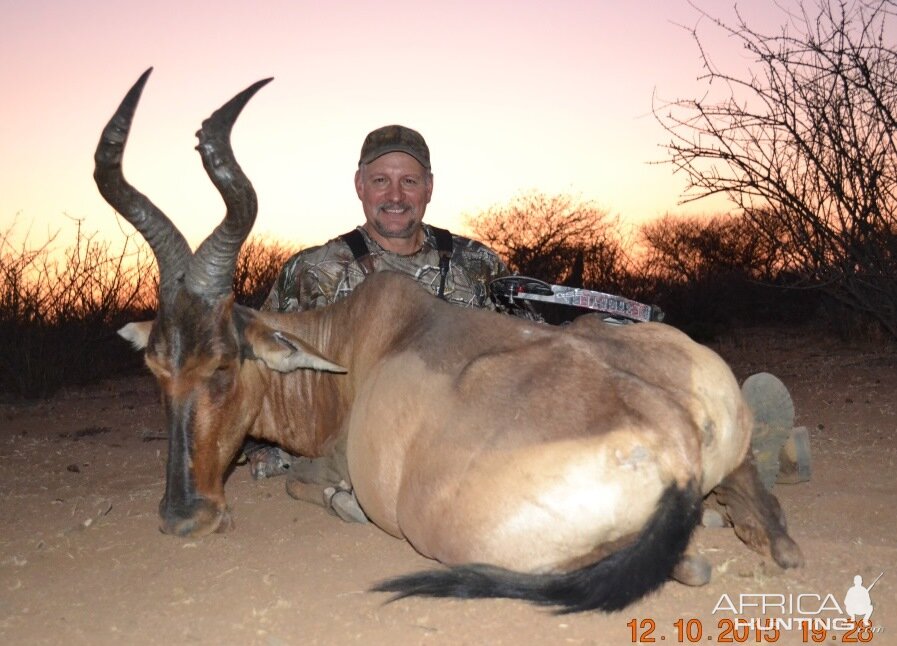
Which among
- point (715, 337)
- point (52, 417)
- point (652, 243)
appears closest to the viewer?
point (52, 417)

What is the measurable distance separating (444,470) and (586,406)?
620 millimetres

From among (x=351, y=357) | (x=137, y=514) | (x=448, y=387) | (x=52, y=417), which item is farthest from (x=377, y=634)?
(x=52, y=417)

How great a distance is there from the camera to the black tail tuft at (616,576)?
309 cm

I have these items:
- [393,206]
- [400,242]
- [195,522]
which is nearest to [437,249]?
[400,242]

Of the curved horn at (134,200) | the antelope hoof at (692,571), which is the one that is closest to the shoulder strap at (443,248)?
the curved horn at (134,200)

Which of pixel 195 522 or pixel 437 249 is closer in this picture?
pixel 195 522

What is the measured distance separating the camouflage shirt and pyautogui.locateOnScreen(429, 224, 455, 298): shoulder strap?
30mm

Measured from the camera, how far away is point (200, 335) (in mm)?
4547

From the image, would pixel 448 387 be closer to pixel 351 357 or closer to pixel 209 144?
pixel 351 357

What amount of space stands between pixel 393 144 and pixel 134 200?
273 cm

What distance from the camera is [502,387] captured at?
360cm
